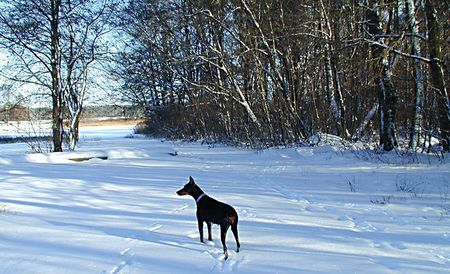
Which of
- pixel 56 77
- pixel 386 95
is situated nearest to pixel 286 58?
pixel 386 95

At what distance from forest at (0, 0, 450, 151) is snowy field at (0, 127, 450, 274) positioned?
12.1 feet

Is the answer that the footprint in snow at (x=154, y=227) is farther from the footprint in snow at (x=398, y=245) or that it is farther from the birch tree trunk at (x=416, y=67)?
the birch tree trunk at (x=416, y=67)

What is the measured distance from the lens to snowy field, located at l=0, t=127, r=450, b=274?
159 inches

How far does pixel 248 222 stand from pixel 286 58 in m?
14.2

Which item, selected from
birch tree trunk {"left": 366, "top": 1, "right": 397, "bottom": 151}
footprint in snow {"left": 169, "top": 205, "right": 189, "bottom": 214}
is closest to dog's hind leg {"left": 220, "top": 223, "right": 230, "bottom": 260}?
footprint in snow {"left": 169, "top": 205, "right": 189, "bottom": 214}

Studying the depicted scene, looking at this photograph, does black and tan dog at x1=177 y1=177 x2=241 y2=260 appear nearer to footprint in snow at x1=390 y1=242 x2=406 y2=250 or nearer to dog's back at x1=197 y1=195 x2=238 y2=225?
dog's back at x1=197 y1=195 x2=238 y2=225

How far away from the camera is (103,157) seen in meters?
17.6

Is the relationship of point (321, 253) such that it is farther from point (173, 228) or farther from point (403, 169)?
point (403, 169)

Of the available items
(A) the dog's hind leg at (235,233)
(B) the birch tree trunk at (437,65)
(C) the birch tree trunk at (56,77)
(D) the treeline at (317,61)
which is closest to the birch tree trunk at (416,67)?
(D) the treeline at (317,61)

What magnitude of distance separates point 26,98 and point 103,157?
6.91 metres

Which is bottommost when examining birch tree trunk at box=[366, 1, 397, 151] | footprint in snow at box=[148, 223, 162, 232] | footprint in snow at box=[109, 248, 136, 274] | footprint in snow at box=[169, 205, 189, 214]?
footprint in snow at box=[169, 205, 189, 214]

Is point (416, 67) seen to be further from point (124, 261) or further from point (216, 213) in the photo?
point (124, 261)

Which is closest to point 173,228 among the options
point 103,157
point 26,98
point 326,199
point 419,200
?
point 326,199

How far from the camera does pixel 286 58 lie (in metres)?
18.8
